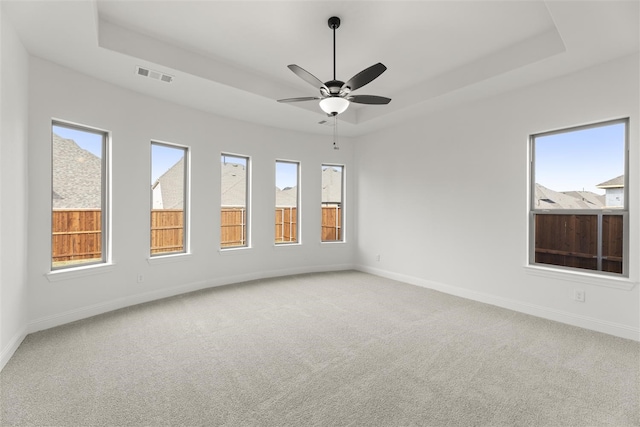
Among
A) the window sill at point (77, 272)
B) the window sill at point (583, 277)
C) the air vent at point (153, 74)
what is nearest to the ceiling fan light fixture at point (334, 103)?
the air vent at point (153, 74)

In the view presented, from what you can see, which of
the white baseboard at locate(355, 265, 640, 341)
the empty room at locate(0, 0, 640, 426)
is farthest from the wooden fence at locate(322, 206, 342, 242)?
the white baseboard at locate(355, 265, 640, 341)

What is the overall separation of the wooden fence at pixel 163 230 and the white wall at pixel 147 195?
0.21m

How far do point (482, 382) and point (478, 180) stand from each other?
2945 millimetres

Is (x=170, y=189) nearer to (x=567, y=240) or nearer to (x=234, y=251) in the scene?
(x=234, y=251)

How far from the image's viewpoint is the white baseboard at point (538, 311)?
10.6ft

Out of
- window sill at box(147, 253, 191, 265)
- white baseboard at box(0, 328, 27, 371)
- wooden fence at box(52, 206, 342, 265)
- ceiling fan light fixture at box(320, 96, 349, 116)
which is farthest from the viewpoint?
window sill at box(147, 253, 191, 265)

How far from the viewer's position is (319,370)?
2.54m

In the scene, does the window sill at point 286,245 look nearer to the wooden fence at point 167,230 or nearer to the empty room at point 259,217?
the empty room at point 259,217

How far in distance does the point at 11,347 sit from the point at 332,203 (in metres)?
5.09

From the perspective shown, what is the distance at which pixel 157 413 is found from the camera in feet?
6.56

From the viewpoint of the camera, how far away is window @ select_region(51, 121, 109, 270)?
354 centimetres

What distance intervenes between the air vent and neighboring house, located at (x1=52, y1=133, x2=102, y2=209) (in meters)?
1.15

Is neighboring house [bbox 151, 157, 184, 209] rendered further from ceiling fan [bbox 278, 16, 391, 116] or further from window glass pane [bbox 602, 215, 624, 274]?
window glass pane [bbox 602, 215, 624, 274]

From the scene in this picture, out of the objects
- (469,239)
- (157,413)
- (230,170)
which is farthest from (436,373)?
(230,170)
